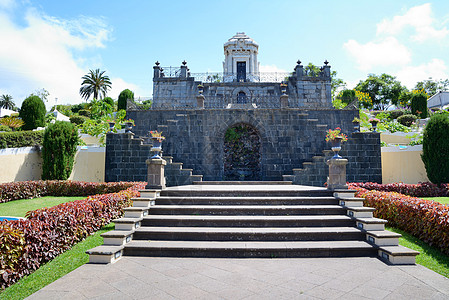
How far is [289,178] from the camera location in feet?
40.0

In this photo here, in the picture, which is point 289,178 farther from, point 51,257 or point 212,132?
point 51,257

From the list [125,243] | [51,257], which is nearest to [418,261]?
[125,243]

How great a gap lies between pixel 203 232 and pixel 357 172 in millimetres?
9799

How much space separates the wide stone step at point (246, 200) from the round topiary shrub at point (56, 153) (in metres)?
8.61

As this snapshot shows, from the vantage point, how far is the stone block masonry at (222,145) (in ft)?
43.0

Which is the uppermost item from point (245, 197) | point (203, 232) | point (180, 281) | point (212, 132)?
point (212, 132)

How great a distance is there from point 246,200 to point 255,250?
208cm

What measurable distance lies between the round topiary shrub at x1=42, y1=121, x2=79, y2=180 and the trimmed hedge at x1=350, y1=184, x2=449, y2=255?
13.5 m

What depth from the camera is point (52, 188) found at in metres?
12.4

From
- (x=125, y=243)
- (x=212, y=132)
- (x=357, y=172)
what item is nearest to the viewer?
(x=125, y=243)

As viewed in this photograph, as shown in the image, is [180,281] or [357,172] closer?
[180,281]

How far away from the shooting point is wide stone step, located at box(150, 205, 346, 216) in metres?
7.12

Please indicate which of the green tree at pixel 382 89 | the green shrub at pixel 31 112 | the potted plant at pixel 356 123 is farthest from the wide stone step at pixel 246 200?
the green tree at pixel 382 89

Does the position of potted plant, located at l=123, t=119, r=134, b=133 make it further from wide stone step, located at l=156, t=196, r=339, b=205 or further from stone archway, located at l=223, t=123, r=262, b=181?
wide stone step, located at l=156, t=196, r=339, b=205
